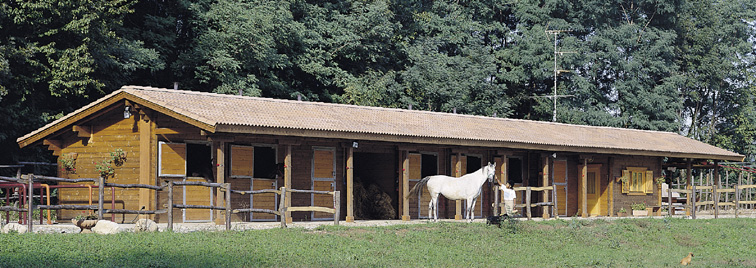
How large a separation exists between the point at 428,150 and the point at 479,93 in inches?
650

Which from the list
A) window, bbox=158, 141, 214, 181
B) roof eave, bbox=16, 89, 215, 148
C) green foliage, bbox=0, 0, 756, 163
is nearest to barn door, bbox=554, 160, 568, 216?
green foliage, bbox=0, 0, 756, 163

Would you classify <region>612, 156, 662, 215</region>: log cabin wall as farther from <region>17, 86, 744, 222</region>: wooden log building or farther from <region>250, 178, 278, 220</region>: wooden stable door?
<region>250, 178, 278, 220</region>: wooden stable door

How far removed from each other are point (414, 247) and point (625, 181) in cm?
1467

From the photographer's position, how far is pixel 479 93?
4006 centimetres

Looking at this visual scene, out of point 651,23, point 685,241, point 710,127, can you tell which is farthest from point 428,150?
point 710,127

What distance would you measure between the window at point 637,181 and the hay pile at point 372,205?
9.39m

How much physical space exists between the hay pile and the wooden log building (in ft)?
0.30

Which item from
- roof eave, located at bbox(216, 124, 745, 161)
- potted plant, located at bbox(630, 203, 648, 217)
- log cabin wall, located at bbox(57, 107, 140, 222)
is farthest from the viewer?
potted plant, located at bbox(630, 203, 648, 217)

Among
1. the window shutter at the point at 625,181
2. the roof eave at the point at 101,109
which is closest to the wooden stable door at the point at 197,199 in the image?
the roof eave at the point at 101,109

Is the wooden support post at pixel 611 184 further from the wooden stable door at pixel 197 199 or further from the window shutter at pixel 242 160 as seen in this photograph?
the wooden stable door at pixel 197 199

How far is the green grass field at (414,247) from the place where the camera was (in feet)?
43.0

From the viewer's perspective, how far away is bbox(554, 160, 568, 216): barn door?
27.2m

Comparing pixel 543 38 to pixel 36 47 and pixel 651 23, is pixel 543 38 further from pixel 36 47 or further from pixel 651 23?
pixel 36 47

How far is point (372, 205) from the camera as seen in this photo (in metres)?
23.6
